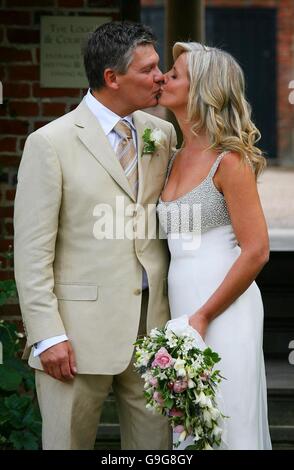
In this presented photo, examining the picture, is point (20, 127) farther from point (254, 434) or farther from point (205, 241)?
point (254, 434)

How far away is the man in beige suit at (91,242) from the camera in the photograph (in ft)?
11.2

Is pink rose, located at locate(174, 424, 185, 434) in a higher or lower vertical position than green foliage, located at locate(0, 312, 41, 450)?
higher

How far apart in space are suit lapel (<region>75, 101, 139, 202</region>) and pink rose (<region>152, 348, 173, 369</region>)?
55 centimetres

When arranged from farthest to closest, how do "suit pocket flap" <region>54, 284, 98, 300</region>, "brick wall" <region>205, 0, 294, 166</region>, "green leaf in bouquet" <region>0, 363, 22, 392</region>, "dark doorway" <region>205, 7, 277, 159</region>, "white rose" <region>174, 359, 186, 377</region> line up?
1. "dark doorway" <region>205, 7, 277, 159</region>
2. "brick wall" <region>205, 0, 294, 166</region>
3. "green leaf in bouquet" <region>0, 363, 22, 392</region>
4. "suit pocket flap" <region>54, 284, 98, 300</region>
5. "white rose" <region>174, 359, 186, 377</region>

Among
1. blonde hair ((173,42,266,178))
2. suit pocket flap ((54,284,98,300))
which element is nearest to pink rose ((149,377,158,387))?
suit pocket flap ((54,284,98,300))

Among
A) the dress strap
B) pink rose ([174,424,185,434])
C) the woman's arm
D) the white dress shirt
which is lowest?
pink rose ([174,424,185,434])

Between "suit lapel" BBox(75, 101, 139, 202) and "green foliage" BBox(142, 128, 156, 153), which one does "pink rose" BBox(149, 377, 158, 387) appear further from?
"green foliage" BBox(142, 128, 156, 153)

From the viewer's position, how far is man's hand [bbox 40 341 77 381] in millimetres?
3410

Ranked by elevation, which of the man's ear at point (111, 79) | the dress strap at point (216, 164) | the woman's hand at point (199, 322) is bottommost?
the woman's hand at point (199, 322)

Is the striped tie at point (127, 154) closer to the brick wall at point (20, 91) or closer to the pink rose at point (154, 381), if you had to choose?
the pink rose at point (154, 381)

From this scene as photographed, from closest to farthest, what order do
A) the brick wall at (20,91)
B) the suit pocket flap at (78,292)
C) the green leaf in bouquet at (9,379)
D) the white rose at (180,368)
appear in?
the white rose at (180,368) → the suit pocket flap at (78,292) → the green leaf in bouquet at (9,379) → the brick wall at (20,91)

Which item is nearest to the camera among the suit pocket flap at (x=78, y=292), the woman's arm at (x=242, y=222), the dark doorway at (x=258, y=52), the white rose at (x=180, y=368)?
the white rose at (x=180, y=368)

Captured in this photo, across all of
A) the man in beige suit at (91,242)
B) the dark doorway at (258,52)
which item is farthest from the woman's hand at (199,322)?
the dark doorway at (258,52)
